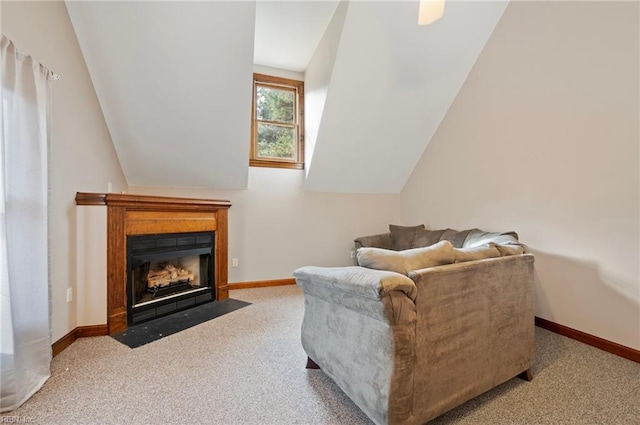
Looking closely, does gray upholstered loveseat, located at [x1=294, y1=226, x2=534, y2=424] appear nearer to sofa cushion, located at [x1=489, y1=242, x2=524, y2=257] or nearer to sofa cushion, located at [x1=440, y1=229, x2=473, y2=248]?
Answer: sofa cushion, located at [x1=489, y1=242, x2=524, y2=257]

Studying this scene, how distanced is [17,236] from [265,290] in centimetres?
262

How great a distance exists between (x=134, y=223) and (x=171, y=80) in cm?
138

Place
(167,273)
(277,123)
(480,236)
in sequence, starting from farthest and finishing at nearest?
(277,123), (167,273), (480,236)

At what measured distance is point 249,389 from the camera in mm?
1748

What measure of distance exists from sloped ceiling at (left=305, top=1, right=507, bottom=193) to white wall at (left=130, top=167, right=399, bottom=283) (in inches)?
11.5

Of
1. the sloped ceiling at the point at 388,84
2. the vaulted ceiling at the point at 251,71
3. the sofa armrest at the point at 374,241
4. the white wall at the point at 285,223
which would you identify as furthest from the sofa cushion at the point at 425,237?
the vaulted ceiling at the point at 251,71

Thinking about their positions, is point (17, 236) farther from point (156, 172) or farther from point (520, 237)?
point (520, 237)

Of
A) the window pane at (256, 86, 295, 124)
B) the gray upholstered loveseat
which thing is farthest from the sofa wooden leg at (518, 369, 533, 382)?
the window pane at (256, 86, 295, 124)

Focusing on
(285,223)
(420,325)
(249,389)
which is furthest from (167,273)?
(420,325)

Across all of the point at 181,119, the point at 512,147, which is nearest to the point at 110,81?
the point at 181,119

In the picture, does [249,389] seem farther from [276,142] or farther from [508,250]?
[276,142]

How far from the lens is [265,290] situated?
389cm

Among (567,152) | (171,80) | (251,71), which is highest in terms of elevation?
(251,71)

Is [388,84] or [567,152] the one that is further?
[388,84]
